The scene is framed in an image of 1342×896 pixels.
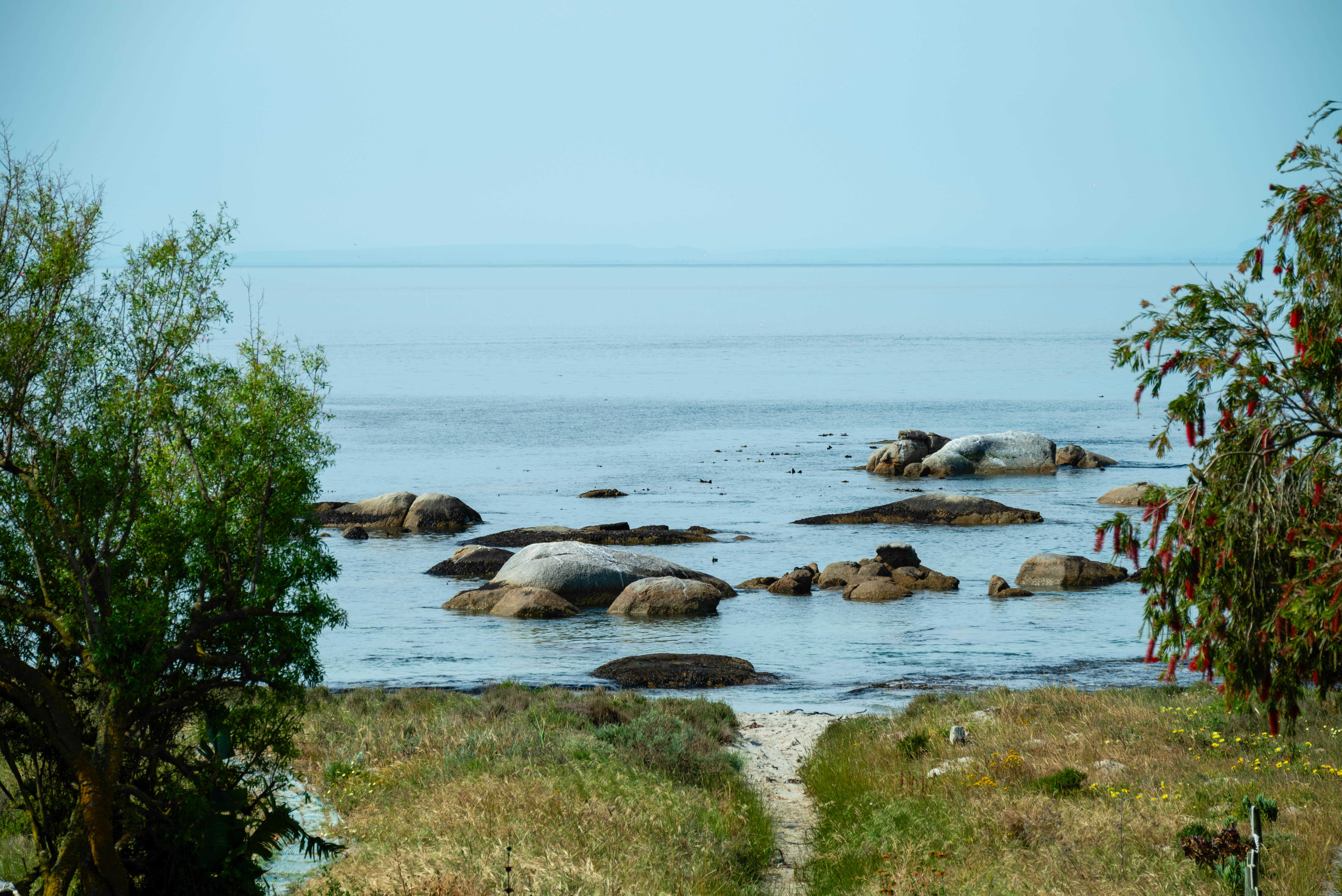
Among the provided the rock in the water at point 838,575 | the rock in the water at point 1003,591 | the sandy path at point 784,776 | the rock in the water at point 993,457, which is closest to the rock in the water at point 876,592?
the rock in the water at point 838,575

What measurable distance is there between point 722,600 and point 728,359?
4744 inches

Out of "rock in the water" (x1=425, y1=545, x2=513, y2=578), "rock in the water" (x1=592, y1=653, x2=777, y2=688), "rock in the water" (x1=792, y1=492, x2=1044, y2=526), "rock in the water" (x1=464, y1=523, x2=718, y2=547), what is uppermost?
"rock in the water" (x1=792, y1=492, x2=1044, y2=526)

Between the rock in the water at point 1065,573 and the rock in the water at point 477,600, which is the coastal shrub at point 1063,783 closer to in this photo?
the rock in the water at point 477,600

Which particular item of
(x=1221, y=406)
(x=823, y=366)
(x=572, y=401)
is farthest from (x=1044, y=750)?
(x=823, y=366)

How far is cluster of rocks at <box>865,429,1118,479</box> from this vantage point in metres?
68.7

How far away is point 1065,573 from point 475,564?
20696 millimetres

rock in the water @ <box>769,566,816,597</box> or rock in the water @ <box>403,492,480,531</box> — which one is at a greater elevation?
rock in the water @ <box>403,492,480,531</box>

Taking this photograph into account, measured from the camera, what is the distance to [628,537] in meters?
48.3

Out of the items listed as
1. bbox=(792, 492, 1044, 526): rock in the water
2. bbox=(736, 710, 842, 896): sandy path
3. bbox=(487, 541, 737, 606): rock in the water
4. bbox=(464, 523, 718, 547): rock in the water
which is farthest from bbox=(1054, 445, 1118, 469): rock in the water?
bbox=(736, 710, 842, 896): sandy path

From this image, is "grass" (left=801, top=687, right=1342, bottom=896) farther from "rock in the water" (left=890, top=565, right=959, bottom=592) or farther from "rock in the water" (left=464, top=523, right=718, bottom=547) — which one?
"rock in the water" (left=464, top=523, right=718, bottom=547)

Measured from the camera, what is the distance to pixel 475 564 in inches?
1769

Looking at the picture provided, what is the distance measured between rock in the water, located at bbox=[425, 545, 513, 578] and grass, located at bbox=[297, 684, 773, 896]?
2053 centimetres

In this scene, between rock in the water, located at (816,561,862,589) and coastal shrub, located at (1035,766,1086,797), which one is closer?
coastal shrub, located at (1035,766,1086,797)

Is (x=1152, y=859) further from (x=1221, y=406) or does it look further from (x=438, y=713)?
(x=438, y=713)
